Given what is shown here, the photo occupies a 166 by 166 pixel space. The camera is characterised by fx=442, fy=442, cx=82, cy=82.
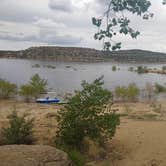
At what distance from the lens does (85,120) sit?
12047mm

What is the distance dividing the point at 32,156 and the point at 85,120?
3341mm

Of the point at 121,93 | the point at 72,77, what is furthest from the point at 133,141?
the point at 72,77

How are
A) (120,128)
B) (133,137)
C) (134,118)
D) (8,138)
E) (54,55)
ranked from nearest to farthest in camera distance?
(8,138)
(133,137)
(120,128)
(134,118)
(54,55)

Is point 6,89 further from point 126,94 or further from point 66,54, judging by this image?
point 66,54

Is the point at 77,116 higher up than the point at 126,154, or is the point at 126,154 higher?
the point at 77,116

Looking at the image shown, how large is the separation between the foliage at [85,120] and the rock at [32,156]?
240cm

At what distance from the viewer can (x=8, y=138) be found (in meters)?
11.8

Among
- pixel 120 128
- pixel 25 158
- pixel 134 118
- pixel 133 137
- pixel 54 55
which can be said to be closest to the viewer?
pixel 25 158

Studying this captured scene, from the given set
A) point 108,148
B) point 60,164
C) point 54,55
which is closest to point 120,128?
Result: point 108,148

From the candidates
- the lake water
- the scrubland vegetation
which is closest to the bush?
the scrubland vegetation

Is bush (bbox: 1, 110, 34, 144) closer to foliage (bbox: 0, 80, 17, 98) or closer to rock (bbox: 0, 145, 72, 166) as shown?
rock (bbox: 0, 145, 72, 166)

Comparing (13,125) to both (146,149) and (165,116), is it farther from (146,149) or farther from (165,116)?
(165,116)

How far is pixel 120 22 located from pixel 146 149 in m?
4.41

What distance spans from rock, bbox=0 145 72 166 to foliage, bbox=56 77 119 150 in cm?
240
